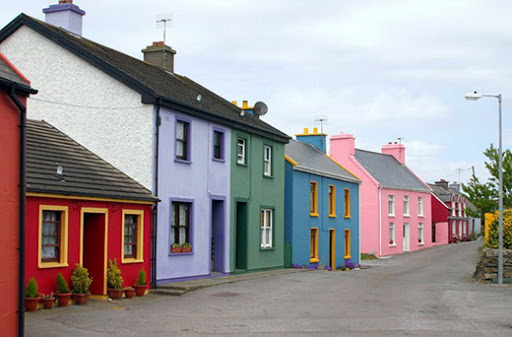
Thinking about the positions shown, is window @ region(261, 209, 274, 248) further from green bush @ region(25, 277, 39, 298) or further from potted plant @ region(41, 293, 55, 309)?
green bush @ region(25, 277, 39, 298)

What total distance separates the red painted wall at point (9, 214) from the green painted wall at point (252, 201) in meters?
14.1

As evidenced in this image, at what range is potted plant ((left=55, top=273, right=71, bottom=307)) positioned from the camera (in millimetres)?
16562

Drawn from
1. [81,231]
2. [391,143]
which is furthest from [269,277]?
[391,143]

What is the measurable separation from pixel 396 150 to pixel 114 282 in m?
47.0

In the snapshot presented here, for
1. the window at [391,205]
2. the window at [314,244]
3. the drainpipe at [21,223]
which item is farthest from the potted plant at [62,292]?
the window at [391,205]

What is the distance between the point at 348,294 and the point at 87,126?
9.33m

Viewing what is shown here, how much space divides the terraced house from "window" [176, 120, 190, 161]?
32 mm

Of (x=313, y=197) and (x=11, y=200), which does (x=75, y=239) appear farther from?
(x=313, y=197)

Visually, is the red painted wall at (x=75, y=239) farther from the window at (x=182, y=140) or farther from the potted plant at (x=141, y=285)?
the window at (x=182, y=140)

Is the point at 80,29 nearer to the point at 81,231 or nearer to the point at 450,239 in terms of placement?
the point at 81,231

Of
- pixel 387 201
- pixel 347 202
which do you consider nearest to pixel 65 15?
pixel 347 202

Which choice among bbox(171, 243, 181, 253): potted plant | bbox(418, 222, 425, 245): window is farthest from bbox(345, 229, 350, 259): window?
bbox(418, 222, 425, 245): window

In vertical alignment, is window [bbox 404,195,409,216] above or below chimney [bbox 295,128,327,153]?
below

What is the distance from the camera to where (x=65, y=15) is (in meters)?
24.2
